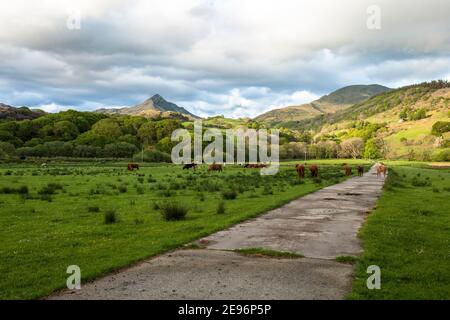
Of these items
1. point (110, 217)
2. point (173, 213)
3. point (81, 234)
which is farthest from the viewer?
point (173, 213)

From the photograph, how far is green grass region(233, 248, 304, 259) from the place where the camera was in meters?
9.93

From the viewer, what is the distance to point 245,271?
848cm

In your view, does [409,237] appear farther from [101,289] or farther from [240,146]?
[240,146]

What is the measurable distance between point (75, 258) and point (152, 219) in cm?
649

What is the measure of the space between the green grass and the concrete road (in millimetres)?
293

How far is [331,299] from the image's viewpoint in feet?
22.1

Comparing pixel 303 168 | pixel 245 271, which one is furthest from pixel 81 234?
pixel 303 168

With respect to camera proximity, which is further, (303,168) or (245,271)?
(303,168)

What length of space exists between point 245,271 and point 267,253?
1811 mm

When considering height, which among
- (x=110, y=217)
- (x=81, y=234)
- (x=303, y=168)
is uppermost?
(x=303, y=168)

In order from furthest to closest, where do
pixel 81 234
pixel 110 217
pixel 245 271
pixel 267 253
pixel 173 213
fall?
pixel 173 213, pixel 110 217, pixel 81 234, pixel 267 253, pixel 245 271

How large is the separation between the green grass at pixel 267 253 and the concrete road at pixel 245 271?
293 mm

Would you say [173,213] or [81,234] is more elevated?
[173,213]

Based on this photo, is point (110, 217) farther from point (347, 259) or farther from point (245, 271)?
point (347, 259)
